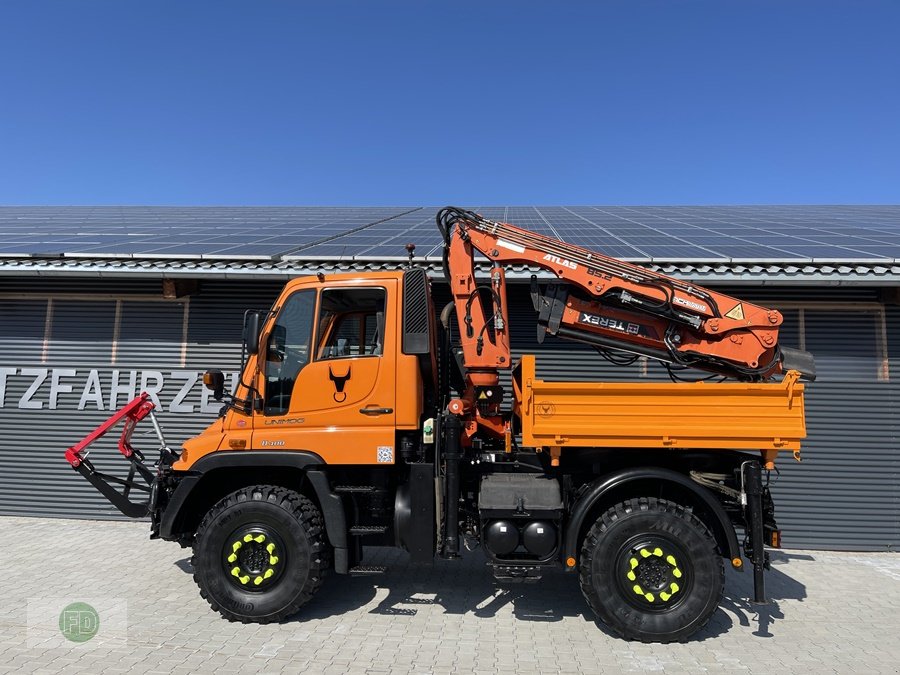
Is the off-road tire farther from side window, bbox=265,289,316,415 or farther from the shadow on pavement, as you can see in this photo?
the shadow on pavement

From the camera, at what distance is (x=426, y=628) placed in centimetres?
452

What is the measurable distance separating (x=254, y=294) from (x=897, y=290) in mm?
8873

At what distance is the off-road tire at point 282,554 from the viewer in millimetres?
4434

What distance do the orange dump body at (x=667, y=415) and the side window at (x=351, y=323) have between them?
143 centimetres

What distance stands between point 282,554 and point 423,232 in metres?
5.92

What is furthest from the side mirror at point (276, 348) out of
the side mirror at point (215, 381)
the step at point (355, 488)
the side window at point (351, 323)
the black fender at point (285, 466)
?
the step at point (355, 488)

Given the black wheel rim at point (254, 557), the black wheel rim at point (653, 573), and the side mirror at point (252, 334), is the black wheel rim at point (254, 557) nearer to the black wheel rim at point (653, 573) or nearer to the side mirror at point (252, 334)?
the side mirror at point (252, 334)

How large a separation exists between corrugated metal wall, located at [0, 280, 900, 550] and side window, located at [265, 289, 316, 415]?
132 inches

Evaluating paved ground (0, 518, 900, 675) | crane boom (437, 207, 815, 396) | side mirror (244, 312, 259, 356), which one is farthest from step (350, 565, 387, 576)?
side mirror (244, 312, 259, 356)

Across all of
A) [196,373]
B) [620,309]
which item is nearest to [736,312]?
[620,309]

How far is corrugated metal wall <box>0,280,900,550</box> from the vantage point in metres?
7.16

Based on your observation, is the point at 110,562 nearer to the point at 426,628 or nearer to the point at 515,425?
the point at 426,628

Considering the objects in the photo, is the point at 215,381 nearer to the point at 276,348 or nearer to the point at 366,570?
the point at 276,348

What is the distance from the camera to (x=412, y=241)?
8.14 meters
